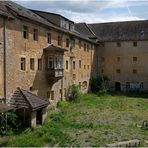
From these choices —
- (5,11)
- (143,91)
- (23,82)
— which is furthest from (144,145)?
Result: (143,91)

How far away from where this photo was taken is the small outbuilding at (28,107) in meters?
23.6

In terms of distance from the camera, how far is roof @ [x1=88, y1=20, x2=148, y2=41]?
5116cm

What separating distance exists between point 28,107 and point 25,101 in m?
0.94

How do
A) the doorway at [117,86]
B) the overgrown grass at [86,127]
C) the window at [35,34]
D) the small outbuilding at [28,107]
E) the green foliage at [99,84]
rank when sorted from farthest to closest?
the doorway at [117,86], the green foliage at [99,84], the window at [35,34], the small outbuilding at [28,107], the overgrown grass at [86,127]

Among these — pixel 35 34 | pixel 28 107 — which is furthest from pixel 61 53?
pixel 28 107

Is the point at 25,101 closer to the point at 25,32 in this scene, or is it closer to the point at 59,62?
the point at 25,32

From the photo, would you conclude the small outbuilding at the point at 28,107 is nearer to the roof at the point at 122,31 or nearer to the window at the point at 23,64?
the window at the point at 23,64

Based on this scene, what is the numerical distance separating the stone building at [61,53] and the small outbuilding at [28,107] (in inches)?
26.2

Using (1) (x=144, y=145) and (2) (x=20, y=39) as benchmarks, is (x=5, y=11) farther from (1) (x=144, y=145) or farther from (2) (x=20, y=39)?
(1) (x=144, y=145)

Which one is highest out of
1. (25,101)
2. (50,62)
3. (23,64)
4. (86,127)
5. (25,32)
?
(25,32)

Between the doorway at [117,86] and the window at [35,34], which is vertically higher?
the window at [35,34]

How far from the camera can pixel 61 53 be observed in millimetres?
33219

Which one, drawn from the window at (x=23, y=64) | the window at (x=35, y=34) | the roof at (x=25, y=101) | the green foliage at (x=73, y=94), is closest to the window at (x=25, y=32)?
the window at (x=35, y=34)

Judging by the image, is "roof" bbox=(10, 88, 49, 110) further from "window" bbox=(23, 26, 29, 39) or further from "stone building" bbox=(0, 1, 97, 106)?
"window" bbox=(23, 26, 29, 39)
